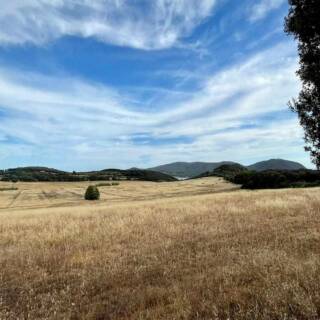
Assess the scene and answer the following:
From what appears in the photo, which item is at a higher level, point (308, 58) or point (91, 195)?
point (308, 58)

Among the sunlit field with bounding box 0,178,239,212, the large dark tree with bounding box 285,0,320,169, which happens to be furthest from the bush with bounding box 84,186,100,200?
the large dark tree with bounding box 285,0,320,169

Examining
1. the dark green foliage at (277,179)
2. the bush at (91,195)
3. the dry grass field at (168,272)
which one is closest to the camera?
the dry grass field at (168,272)

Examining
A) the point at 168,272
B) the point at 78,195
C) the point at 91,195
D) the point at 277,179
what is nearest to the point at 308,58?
the point at 168,272

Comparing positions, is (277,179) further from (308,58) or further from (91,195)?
(308,58)

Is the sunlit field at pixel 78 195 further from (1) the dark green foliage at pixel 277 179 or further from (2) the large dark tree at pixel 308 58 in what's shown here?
(2) the large dark tree at pixel 308 58

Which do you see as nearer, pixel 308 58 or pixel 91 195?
pixel 308 58

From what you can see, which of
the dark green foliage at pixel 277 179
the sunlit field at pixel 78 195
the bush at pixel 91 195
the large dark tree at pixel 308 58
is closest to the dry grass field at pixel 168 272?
the large dark tree at pixel 308 58

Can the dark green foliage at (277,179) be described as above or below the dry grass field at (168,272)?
above

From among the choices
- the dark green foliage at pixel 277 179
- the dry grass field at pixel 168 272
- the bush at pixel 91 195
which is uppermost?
the dark green foliage at pixel 277 179

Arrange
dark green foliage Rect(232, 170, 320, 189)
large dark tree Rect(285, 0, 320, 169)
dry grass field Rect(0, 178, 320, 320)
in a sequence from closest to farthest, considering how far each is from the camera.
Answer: dry grass field Rect(0, 178, 320, 320), large dark tree Rect(285, 0, 320, 169), dark green foliage Rect(232, 170, 320, 189)

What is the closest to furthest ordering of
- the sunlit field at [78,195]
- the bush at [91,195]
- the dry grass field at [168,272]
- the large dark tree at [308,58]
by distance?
the dry grass field at [168,272]
the large dark tree at [308,58]
the sunlit field at [78,195]
the bush at [91,195]

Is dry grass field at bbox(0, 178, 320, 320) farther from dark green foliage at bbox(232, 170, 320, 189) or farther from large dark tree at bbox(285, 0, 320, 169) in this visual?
dark green foliage at bbox(232, 170, 320, 189)

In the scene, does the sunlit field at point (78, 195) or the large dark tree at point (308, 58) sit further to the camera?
the sunlit field at point (78, 195)

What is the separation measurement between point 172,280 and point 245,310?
2.17 metres
